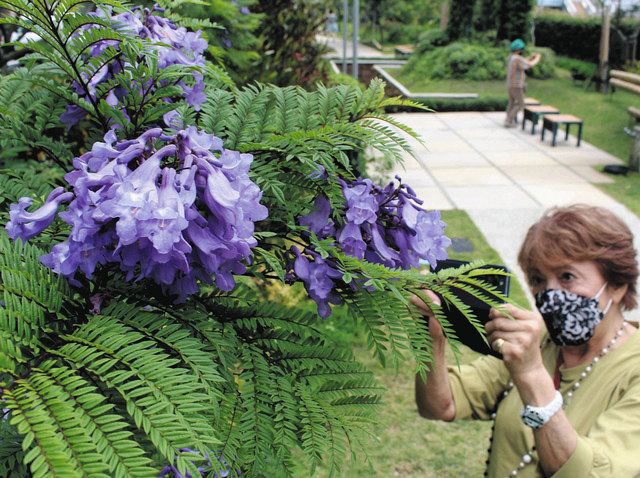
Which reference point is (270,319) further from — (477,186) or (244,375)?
(477,186)

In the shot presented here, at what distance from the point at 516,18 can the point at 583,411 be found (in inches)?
903

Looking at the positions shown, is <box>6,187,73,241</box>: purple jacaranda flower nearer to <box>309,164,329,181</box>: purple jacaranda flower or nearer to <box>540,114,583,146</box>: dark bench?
<box>309,164,329,181</box>: purple jacaranda flower

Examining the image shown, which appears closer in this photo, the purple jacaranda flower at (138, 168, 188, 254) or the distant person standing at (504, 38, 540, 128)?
the purple jacaranda flower at (138, 168, 188, 254)

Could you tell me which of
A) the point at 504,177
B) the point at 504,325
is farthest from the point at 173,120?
the point at 504,177

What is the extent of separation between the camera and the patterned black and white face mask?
238 centimetres

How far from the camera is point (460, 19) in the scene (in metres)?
24.4

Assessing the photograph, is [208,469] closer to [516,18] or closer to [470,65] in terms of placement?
[470,65]

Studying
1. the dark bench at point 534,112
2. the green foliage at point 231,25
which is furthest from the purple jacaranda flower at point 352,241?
the dark bench at point 534,112

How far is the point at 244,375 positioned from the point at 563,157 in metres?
12.4

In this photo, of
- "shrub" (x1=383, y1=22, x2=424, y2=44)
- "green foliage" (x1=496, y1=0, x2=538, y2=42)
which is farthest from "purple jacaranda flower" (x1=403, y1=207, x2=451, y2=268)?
"shrub" (x1=383, y1=22, x2=424, y2=44)

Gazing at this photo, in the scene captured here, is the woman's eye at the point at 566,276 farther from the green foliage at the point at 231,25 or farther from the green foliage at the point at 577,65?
the green foliage at the point at 577,65

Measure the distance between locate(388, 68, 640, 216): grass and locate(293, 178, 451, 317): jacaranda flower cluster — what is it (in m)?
8.80

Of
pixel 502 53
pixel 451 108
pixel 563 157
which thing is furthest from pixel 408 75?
pixel 563 157

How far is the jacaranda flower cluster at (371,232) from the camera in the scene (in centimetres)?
107
